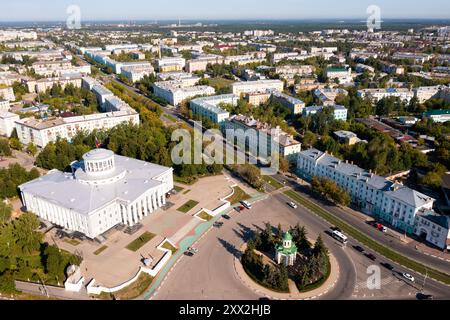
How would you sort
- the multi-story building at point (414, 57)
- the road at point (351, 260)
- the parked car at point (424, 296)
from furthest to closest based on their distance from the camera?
the multi-story building at point (414, 57) → the road at point (351, 260) → the parked car at point (424, 296)

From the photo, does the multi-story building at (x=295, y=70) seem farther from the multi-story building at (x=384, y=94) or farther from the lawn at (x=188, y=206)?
the lawn at (x=188, y=206)

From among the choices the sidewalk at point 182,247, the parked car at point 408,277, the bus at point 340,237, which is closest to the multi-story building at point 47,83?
the sidewalk at point 182,247

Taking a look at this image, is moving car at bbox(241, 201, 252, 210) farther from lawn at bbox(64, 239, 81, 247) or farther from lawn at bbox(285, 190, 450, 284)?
lawn at bbox(64, 239, 81, 247)

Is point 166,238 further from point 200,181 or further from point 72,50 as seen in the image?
point 72,50

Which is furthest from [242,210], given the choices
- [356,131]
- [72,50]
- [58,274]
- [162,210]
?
[72,50]

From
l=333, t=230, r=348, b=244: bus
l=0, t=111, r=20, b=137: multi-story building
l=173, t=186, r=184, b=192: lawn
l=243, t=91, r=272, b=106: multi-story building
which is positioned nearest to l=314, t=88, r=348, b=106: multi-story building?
l=243, t=91, r=272, b=106: multi-story building

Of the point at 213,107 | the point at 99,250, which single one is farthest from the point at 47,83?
the point at 99,250
